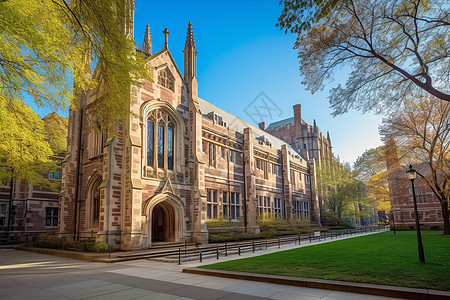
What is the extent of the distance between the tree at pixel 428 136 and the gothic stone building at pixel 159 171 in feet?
43.9

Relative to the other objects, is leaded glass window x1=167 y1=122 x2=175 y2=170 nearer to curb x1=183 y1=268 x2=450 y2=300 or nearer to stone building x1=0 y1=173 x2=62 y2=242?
curb x1=183 y1=268 x2=450 y2=300

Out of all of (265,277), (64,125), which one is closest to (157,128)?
(265,277)

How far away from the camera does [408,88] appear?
11562 millimetres

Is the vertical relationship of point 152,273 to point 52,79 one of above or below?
below

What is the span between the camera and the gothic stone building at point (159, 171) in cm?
1755

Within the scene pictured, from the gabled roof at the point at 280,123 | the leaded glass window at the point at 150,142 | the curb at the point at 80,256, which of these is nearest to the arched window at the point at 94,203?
the curb at the point at 80,256

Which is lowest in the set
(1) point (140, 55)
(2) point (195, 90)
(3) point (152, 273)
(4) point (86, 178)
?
(3) point (152, 273)

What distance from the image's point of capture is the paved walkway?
7105 mm

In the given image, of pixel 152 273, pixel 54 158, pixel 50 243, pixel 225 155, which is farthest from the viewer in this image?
pixel 54 158

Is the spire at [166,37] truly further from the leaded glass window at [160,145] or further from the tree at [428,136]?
the tree at [428,136]

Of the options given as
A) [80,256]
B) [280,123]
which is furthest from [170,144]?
[280,123]

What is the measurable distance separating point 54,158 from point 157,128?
1633cm

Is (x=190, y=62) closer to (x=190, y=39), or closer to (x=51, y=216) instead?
(x=190, y=39)

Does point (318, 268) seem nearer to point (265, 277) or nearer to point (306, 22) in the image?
point (265, 277)
